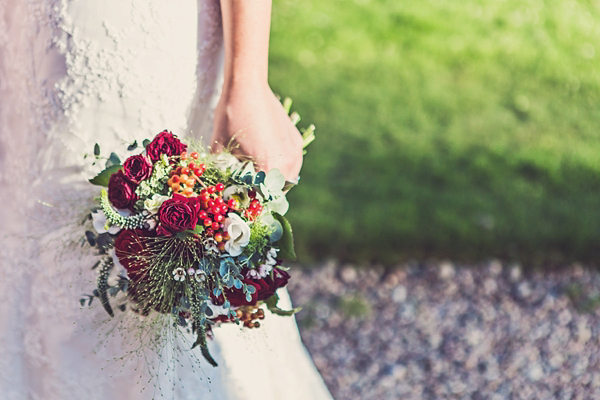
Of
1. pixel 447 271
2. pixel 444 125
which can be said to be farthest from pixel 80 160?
pixel 444 125

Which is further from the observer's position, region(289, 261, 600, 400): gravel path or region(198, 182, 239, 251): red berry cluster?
region(289, 261, 600, 400): gravel path

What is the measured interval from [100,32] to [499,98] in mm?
4146

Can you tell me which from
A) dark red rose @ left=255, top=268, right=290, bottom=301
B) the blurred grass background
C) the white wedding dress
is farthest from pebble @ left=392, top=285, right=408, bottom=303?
dark red rose @ left=255, top=268, right=290, bottom=301

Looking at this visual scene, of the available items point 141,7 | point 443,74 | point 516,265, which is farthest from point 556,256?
point 141,7

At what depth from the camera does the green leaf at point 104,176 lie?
1.66m

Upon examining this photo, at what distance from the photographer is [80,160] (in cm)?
180

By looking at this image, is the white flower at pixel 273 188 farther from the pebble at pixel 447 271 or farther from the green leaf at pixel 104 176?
the pebble at pixel 447 271

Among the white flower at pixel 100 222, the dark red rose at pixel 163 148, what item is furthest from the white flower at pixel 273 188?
the white flower at pixel 100 222

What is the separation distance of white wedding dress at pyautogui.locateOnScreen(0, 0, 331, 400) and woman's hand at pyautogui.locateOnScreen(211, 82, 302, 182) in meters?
0.17

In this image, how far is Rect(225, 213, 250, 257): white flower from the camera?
1.53 m

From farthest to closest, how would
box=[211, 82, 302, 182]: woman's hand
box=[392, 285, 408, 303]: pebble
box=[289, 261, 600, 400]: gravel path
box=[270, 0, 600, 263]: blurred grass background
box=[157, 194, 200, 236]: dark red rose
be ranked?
box=[270, 0, 600, 263]: blurred grass background, box=[392, 285, 408, 303]: pebble, box=[289, 261, 600, 400]: gravel path, box=[211, 82, 302, 182]: woman's hand, box=[157, 194, 200, 236]: dark red rose

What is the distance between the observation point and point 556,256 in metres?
3.85

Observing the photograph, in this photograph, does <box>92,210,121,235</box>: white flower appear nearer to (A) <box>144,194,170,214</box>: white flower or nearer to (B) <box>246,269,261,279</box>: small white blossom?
(A) <box>144,194,170,214</box>: white flower

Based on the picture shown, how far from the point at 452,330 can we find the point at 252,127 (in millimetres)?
2116
